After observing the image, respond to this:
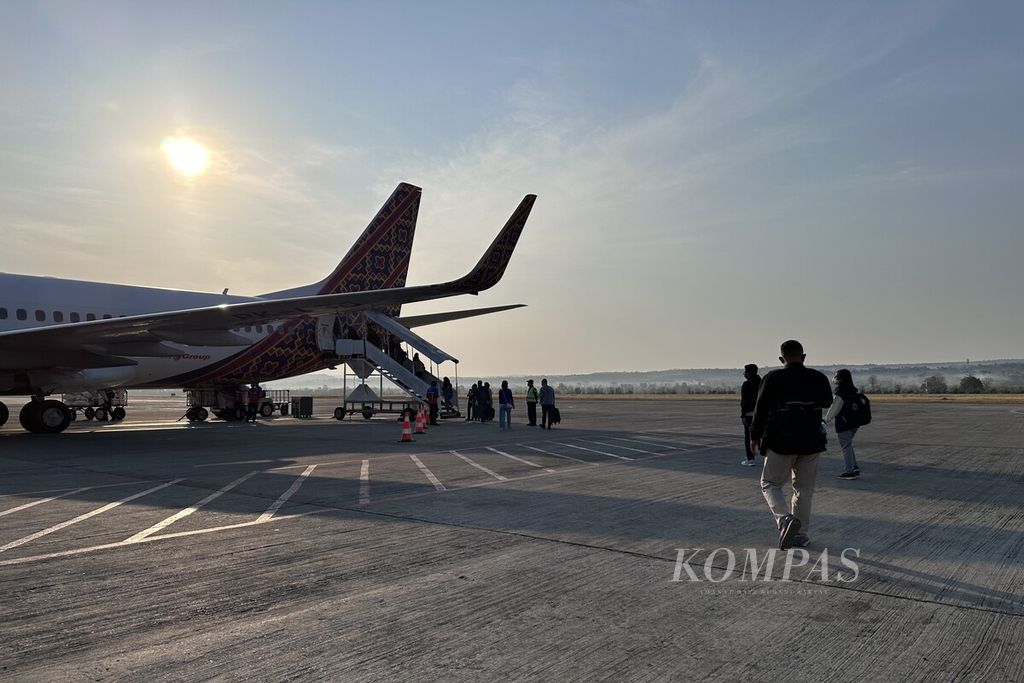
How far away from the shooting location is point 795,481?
610 cm

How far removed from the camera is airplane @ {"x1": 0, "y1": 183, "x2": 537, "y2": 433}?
1620 cm

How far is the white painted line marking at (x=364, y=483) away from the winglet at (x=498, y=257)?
5.08 m

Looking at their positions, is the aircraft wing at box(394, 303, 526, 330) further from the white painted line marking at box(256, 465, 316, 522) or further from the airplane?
the white painted line marking at box(256, 465, 316, 522)

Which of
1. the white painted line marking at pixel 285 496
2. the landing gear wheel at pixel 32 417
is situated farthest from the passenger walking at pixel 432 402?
the white painted line marking at pixel 285 496

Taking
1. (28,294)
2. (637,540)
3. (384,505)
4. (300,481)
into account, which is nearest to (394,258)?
(28,294)

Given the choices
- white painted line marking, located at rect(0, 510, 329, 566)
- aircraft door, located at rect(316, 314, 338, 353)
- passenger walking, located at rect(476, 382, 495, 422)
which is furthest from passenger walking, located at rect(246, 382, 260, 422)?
white painted line marking, located at rect(0, 510, 329, 566)

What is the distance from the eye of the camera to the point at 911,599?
183 inches

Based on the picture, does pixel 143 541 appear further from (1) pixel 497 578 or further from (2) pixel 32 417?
(2) pixel 32 417

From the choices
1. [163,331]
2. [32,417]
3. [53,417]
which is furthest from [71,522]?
[53,417]

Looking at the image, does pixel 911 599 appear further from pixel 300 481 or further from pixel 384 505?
pixel 300 481

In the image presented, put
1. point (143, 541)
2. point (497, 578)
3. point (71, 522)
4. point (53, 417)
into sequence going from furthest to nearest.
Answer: point (53, 417) → point (71, 522) → point (143, 541) → point (497, 578)

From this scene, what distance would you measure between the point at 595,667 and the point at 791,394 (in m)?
3.46

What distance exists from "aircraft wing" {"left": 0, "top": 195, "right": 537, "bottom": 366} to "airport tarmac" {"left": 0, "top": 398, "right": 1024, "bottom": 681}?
18.5ft

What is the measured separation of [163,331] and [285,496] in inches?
428
